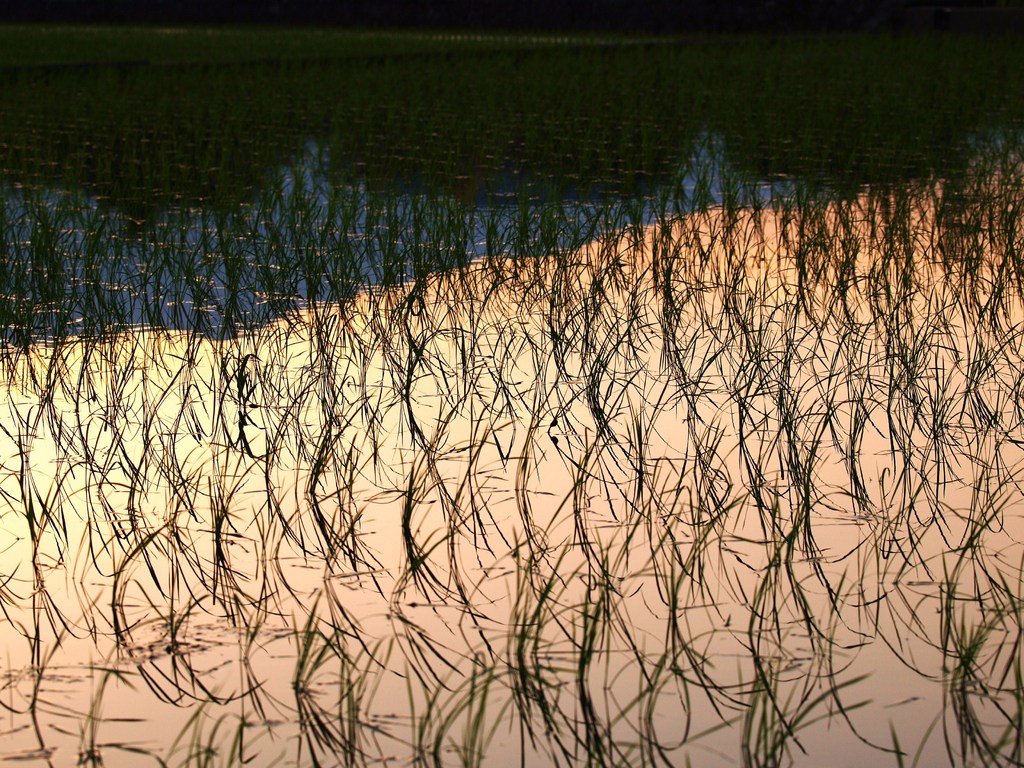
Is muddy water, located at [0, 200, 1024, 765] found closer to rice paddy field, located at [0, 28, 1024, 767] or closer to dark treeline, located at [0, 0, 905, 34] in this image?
rice paddy field, located at [0, 28, 1024, 767]

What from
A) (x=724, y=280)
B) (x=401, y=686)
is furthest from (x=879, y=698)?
(x=724, y=280)

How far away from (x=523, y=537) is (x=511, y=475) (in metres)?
0.34

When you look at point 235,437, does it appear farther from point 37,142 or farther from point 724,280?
point 37,142

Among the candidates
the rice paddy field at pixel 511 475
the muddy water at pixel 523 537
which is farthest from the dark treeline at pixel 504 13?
the muddy water at pixel 523 537

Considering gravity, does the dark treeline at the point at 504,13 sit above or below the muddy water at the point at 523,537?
above

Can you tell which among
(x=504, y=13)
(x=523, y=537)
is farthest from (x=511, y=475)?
(x=504, y=13)

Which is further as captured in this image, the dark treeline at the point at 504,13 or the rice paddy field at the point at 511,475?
the dark treeline at the point at 504,13

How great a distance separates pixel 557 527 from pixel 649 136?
18.8ft

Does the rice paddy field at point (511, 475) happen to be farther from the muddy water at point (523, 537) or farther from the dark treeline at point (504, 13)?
the dark treeline at point (504, 13)

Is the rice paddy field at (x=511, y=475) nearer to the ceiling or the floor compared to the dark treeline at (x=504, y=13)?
nearer to the floor

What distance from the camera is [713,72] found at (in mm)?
12195

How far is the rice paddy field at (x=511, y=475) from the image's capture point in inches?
77.5

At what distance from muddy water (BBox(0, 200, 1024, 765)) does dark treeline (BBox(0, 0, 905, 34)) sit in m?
17.2

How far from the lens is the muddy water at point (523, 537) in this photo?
6.38 ft
